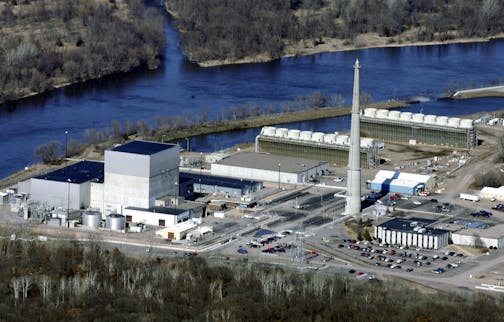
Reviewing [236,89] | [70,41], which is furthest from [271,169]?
[70,41]

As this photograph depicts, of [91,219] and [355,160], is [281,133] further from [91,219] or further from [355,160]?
[91,219]

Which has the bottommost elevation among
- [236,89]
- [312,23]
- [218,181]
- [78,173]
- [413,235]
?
[413,235]

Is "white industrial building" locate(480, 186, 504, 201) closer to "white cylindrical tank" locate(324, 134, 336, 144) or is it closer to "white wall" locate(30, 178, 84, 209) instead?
"white cylindrical tank" locate(324, 134, 336, 144)

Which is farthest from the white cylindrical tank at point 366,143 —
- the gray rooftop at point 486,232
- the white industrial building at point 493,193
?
the gray rooftop at point 486,232

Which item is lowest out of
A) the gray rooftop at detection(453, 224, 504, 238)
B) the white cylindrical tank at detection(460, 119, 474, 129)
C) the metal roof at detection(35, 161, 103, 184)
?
the gray rooftop at detection(453, 224, 504, 238)

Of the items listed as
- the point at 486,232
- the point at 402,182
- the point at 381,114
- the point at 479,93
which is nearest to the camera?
the point at 486,232

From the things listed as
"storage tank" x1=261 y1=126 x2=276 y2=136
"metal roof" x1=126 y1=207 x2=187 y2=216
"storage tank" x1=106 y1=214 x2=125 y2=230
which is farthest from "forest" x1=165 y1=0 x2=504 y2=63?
"storage tank" x1=106 y1=214 x2=125 y2=230
